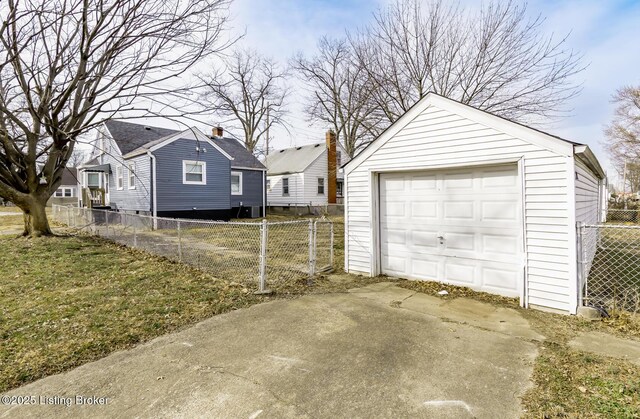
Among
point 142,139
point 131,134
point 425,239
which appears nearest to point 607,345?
point 425,239

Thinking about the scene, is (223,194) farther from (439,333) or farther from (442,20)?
(439,333)

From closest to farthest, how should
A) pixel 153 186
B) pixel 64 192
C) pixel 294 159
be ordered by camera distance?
pixel 153 186 → pixel 294 159 → pixel 64 192

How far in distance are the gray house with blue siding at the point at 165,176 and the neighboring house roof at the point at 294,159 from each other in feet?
16.8

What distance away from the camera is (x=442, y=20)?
12211mm

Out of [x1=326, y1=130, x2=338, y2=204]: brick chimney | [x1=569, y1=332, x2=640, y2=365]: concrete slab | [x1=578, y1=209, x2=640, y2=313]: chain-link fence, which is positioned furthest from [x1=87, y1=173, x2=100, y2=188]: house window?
[x1=569, y1=332, x2=640, y2=365]: concrete slab

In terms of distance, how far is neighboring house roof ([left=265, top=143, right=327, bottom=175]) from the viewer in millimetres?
25250

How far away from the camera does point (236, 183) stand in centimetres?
2083

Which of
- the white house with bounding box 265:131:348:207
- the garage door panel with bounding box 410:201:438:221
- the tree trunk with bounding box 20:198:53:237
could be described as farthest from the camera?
the white house with bounding box 265:131:348:207

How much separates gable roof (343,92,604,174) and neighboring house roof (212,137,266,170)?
15442 millimetres

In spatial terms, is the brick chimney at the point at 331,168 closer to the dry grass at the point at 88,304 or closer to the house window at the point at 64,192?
the dry grass at the point at 88,304

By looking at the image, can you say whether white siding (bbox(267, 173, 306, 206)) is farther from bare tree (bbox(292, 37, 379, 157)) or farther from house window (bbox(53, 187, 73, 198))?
house window (bbox(53, 187, 73, 198))

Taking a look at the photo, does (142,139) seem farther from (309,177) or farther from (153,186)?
(309,177)

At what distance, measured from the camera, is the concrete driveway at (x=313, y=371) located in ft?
8.45

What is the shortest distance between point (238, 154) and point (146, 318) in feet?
61.0
